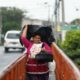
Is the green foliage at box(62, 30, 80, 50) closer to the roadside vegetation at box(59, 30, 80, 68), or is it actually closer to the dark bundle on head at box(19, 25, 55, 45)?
the roadside vegetation at box(59, 30, 80, 68)

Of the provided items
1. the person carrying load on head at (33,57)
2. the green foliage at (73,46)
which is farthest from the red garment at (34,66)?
the green foliage at (73,46)

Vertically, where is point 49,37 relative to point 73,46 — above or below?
above

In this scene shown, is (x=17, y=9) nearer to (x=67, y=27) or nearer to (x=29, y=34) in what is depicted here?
(x=67, y=27)

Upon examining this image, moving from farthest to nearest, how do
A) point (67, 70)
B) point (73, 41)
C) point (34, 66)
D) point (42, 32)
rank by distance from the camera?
point (73, 41), point (34, 66), point (42, 32), point (67, 70)

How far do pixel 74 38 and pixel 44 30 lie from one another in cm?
1171

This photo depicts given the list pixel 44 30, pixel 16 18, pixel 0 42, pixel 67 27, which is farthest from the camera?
pixel 16 18

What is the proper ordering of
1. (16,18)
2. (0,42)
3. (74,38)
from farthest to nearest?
1. (16,18)
2. (0,42)
3. (74,38)

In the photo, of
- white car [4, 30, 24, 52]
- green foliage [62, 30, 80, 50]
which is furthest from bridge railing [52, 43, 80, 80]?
white car [4, 30, 24, 52]

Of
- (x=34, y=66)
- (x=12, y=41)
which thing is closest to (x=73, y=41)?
(x=34, y=66)

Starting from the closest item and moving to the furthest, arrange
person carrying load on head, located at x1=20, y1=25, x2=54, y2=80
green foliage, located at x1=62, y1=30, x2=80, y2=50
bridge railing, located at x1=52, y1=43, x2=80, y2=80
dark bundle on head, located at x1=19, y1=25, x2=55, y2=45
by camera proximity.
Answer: bridge railing, located at x1=52, y1=43, x2=80, y2=80
dark bundle on head, located at x1=19, y1=25, x2=55, y2=45
person carrying load on head, located at x1=20, y1=25, x2=54, y2=80
green foliage, located at x1=62, y1=30, x2=80, y2=50

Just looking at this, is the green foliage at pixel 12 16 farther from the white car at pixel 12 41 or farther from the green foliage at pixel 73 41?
the green foliage at pixel 73 41

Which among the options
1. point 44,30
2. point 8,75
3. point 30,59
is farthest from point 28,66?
point 8,75

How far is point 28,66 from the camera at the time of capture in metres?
9.59

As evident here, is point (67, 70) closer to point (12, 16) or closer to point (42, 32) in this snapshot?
point (42, 32)
